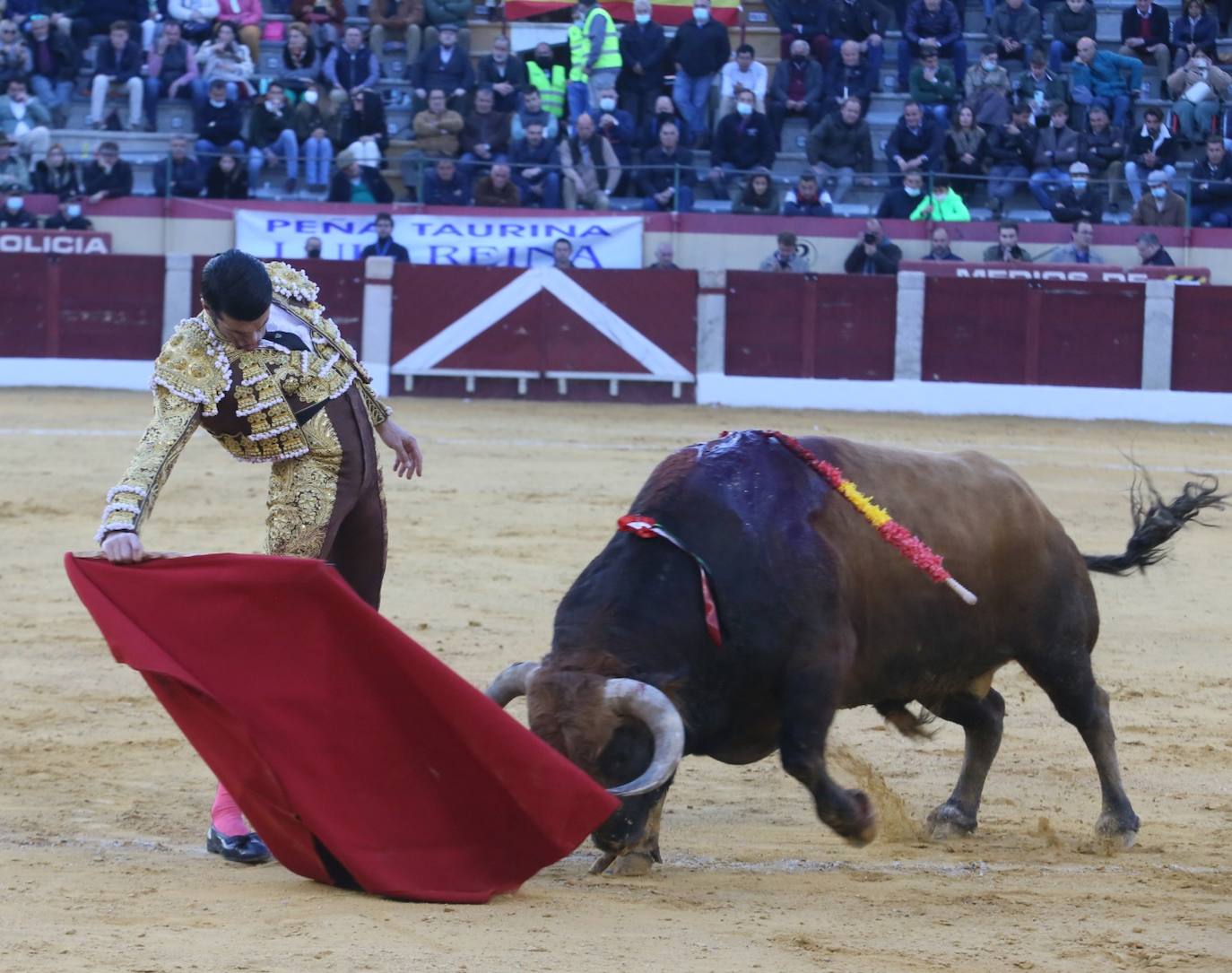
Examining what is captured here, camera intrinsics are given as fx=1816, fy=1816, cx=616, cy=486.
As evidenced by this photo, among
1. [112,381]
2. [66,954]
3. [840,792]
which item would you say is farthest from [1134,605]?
[112,381]

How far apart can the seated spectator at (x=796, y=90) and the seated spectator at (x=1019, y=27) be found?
5.49ft

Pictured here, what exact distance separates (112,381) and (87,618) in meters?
8.00

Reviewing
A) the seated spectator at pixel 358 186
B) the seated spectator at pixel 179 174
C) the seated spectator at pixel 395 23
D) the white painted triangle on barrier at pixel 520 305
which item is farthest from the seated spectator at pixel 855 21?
the seated spectator at pixel 179 174

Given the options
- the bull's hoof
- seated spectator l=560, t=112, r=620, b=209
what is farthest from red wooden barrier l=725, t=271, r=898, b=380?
the bull's hoof

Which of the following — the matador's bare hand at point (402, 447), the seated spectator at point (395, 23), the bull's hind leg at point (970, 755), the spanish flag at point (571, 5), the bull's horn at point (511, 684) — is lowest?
the bull's hind leg at point (970, 755)

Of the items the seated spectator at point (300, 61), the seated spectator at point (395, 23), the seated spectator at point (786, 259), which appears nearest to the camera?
the seated spectator at point (786, 259)

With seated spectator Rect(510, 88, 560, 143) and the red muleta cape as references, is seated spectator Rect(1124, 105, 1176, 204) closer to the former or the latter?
seated spectator Rect(510, 88, 560, 143)

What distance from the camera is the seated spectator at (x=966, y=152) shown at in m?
14.8

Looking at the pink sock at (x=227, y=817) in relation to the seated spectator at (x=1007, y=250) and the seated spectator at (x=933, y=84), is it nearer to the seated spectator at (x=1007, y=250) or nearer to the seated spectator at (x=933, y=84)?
the seated spectator at (x=1007, y=250)

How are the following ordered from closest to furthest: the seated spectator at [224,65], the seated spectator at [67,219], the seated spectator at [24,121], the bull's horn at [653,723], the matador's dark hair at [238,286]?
the bull's horn at [653,723]
the matador's dark hair at [238,286]
the seated spectator at [67,219]
the seated spectator at [24,121]
the seated spectator at [224,65]

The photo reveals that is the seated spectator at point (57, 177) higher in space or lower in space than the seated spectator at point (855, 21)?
lower

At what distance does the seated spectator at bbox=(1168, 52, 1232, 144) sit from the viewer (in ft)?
49.6

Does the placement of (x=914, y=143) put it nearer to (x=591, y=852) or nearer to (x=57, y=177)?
(x=57, y=177)

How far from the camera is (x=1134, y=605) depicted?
7375mm
